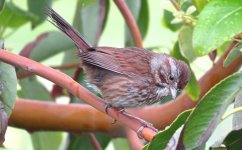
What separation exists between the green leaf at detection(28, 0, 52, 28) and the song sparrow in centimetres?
20

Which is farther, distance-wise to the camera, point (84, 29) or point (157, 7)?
point (157, 7)

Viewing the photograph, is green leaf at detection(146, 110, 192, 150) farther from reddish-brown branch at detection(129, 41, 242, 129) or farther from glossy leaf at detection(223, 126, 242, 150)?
reddish-brown branch at detection(129, 41, 242, 129)

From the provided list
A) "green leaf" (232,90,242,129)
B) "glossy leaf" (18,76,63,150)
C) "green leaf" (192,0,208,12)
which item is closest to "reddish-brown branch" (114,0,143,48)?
"green leaf" (192,0,208,12)

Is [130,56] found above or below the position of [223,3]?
below

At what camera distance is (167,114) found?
105 inches

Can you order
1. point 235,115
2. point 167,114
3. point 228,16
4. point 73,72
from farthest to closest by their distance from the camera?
point 73,72, point 167,114, point 235,115, point 228,16

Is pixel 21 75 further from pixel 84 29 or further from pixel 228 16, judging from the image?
pixel 228 16

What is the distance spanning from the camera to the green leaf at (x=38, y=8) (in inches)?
108

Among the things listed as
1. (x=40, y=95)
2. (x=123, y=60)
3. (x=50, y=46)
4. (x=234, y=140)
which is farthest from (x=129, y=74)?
(x=234, y=140)

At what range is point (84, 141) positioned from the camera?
297 centimetres

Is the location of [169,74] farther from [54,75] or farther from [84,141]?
[54,75]

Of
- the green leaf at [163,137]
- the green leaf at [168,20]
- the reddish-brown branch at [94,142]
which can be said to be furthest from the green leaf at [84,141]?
the green leaf at [163,137]

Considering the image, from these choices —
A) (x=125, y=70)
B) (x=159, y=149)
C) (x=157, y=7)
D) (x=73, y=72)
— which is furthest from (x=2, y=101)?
(x=157, y=7)

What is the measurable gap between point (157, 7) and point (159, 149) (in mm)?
3392
